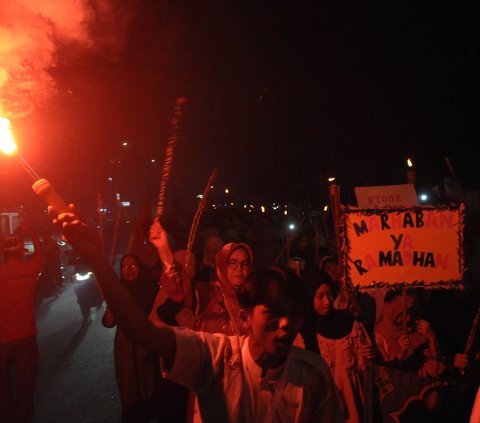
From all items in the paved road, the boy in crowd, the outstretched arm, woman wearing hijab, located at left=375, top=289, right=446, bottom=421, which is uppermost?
the outstretched arm

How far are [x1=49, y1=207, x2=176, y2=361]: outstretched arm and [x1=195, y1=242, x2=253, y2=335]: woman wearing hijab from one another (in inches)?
82.2

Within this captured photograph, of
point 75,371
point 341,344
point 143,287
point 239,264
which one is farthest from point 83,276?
point 341,344

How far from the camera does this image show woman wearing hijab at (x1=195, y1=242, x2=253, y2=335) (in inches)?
144

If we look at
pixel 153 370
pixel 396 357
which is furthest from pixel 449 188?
pixel 153 370

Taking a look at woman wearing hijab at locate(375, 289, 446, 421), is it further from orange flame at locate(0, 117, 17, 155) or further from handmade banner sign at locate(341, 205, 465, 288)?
orange flame at locate(0, 117, 17, 155)

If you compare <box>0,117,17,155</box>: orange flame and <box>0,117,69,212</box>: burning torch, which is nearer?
<box>0,117,69,212</box>: burning torch

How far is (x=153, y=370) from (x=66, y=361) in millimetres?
2722

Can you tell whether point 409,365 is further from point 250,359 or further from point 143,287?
point 143,287

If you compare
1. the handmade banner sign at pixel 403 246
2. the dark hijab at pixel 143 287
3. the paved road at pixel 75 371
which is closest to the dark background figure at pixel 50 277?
the paved road at pixel 75 371

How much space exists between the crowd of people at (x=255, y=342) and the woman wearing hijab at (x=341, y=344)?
0.01m

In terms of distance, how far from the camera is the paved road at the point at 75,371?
464 centimetres

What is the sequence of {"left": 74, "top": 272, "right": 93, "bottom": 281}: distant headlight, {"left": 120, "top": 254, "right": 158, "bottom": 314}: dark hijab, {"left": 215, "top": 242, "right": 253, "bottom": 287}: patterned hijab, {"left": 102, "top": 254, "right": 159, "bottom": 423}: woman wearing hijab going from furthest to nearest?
{"left": 74, "top": 272, "right": 93, "bottom": 281}: distant headlight, {"left": 120, "top": 254, "right": 158, "bottom": 314}: dark hijab, {"left": 102, "top": 254, "right": 159, "bottom": 423}: woman wearing hijab, {"left": 215, "top": 242, "right": 253, "bottom": 287}: patterned hijab

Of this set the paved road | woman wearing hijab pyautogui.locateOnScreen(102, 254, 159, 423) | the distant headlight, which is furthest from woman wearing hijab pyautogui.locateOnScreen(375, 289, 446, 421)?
the distant headlight

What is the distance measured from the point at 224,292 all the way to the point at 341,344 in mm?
1238
